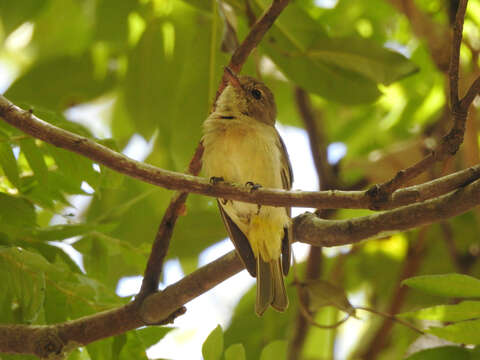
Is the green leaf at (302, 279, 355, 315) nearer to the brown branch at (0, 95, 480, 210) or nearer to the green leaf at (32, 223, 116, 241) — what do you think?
the brown branch at (0, 95, 480, 210)

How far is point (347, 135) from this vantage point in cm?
530

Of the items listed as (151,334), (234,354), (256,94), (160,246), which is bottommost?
(234,354)

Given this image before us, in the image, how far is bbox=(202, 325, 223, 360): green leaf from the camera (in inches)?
102

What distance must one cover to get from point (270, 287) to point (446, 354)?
1431 mm

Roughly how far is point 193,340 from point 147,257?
2645mm

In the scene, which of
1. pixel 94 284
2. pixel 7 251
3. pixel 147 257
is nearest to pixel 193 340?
pixel 147 257

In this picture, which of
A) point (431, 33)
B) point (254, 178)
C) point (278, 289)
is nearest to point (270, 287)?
point (278, 289)

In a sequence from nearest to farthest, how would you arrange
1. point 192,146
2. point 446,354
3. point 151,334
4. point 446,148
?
point 446,148
point 446,354
point 151,334
point 192,146

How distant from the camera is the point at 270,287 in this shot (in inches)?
152

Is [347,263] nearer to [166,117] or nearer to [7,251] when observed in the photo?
[166,117]

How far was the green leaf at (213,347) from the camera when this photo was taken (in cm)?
258

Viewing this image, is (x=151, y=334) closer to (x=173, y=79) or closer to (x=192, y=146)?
(x=192, y=146)

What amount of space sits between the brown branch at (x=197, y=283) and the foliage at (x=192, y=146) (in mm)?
144

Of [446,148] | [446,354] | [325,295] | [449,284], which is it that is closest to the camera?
[446,148]
